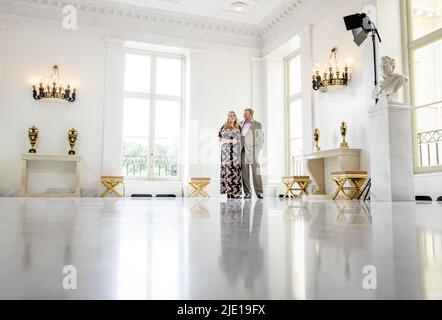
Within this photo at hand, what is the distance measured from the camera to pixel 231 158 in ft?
24.2

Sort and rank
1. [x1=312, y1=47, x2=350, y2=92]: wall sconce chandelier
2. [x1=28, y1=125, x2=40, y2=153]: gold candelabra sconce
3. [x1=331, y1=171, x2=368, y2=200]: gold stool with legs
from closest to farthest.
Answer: [x1=331, y1=171, x2=368, y2=200]: gold stool with legs, [x1=312, y1=47, x2=350, y2=92]: wall sconce chandelier, [x1=28, y1=125, x2=40, y2=153]: gold candelabra sconce

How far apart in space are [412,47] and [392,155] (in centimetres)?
292

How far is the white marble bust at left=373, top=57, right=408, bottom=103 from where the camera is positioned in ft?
18.0

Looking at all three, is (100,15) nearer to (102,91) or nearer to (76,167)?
(102,91)

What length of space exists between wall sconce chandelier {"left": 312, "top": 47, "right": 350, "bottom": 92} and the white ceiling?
7.42ft

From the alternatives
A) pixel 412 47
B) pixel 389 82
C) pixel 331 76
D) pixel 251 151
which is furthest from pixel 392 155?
pixel 331 76

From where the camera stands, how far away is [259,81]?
11.4 meters

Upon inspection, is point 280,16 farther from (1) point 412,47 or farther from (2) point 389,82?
(2) point 389,82

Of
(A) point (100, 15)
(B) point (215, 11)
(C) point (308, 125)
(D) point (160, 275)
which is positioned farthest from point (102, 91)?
(D) point (160, 275)

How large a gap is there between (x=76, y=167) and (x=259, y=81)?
5.48 meters

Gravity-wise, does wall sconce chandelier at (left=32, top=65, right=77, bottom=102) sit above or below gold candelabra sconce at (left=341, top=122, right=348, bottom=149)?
above

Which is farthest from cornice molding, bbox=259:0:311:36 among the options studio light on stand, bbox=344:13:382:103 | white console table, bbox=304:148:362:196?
white console table, bbox=304:148:362:196

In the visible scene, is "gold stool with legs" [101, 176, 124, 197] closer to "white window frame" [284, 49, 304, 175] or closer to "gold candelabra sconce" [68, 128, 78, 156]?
"gold candelabra sconce" [68, 128, 78, 156]

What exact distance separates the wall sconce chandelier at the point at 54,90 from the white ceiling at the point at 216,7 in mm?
2218
